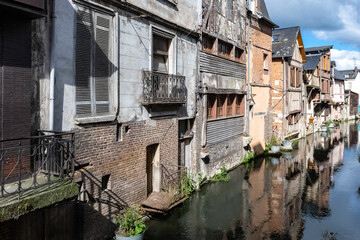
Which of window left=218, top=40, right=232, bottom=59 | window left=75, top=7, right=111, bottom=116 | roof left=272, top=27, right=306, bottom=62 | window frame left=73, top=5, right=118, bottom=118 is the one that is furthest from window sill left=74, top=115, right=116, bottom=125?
roof left=272, top=27, right=306, bottom=62

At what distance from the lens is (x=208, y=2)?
1367 cm

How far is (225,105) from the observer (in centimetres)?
1593

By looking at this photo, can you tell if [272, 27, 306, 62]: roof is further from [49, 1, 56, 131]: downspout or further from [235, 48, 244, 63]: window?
[49, 1, 56, 131]: downspout

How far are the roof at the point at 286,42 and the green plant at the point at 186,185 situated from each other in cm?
1637

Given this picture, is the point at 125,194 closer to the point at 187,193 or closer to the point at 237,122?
the point at 187,193

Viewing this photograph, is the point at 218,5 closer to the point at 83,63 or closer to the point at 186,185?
the point at 186,185

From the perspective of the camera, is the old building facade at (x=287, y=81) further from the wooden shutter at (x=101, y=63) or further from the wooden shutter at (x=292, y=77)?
the wooden shutter at (x=101, y=63)

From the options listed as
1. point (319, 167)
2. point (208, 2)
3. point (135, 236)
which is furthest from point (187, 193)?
point (319, 167)

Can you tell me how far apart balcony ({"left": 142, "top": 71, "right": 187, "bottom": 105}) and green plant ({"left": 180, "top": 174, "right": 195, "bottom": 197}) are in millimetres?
3014

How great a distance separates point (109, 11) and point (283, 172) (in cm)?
1235

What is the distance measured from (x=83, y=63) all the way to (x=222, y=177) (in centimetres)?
928

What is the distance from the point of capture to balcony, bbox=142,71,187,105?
9505 mm

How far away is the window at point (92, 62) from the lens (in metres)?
7.37

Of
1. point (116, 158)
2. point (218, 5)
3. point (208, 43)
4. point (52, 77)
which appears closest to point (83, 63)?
point (52, 77)
